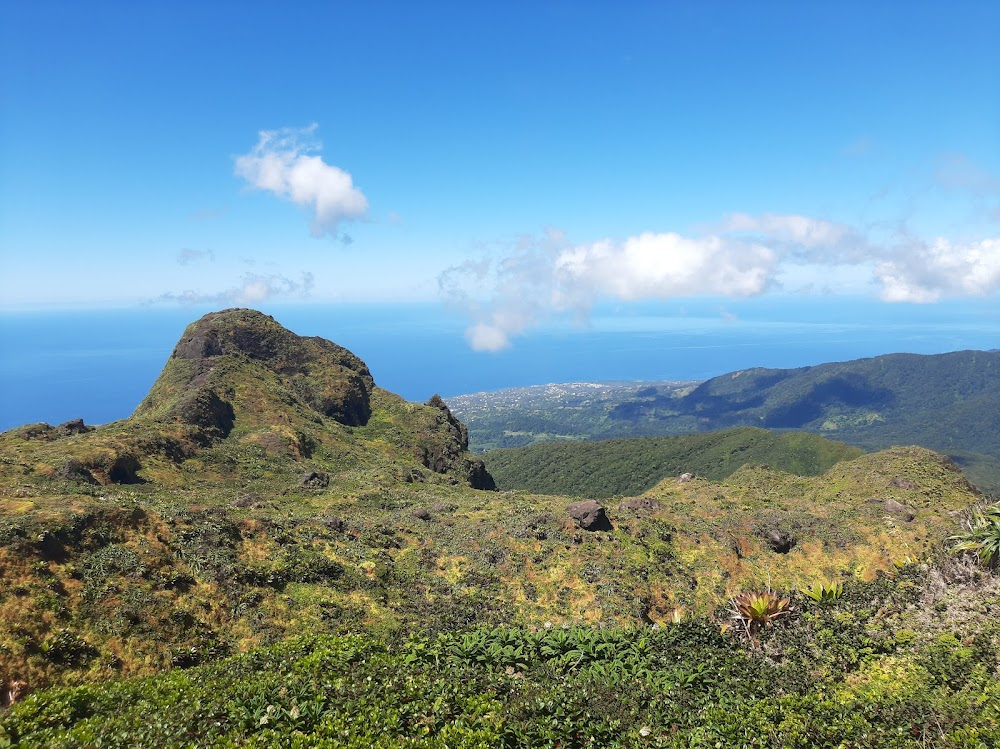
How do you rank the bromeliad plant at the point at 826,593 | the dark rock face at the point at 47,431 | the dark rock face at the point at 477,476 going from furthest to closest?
the dark rock face at the point at 477,476 < the dark rock face at the point at 47,431 < the bromeliad plant at the point at 826,593

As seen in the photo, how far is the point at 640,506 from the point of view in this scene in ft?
166

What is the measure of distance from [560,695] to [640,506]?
130 feet

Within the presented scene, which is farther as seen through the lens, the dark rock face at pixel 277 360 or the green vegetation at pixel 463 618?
the dark rock face at pixel 277 360

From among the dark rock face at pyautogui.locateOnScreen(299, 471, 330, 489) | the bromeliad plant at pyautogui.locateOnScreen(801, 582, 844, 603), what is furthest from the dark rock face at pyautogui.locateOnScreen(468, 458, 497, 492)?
the bromeliad plant at pyautogui.locateOnScreen(801, 582, 844, 603)

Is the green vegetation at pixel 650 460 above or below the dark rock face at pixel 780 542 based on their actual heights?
below

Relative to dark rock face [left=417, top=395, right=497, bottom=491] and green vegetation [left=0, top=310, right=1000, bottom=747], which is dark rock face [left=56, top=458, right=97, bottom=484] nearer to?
green vegetation [left=0, top=310, right=1000, bottom=747]

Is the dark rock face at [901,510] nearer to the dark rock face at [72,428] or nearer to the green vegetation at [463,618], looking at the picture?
the green vegetation at [463,618]

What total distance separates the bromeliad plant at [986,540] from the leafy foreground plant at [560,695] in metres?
4.84

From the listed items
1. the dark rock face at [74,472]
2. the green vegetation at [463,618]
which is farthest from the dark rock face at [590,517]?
the dark rock face at [74,472]

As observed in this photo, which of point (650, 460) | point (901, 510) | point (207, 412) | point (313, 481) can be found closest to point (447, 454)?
point (313, 481)

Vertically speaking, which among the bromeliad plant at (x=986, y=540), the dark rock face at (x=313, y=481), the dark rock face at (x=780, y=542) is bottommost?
the dark rock face at (x=313, y=481)

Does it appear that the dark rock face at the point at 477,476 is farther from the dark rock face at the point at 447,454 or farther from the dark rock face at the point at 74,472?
the dark rock face at the point at 74,472

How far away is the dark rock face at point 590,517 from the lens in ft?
136

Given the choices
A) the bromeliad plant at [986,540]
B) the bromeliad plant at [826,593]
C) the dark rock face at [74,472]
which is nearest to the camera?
the bromeliad plant at [986,540]
